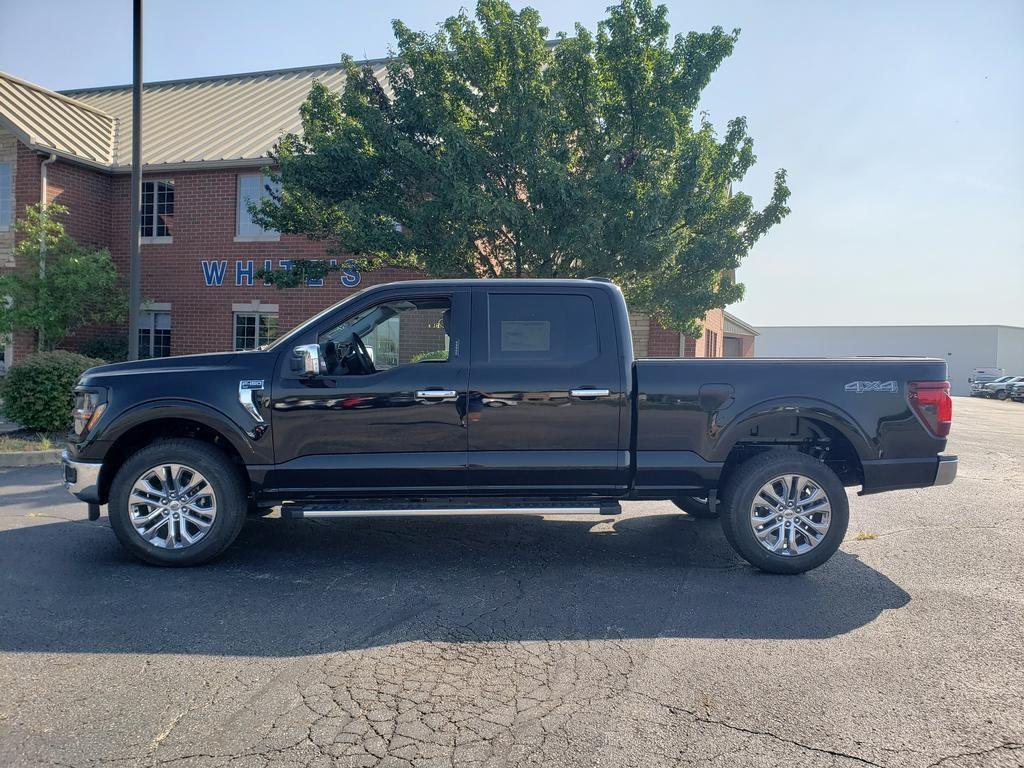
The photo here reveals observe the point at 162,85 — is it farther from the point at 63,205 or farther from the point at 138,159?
the point at 138,159

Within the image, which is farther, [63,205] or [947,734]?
[63,205]

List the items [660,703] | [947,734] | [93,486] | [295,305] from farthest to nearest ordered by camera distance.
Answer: [295,305]
[93,486]
[660,703]
[947,734]

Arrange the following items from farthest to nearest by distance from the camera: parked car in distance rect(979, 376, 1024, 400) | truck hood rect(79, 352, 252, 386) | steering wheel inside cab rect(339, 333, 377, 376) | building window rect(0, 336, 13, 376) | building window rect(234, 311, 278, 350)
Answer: parked car in distance rect(979, 376, 1024, 400) < building window rect(0, 336, 13, 376) < building window rect(234, 311, 278, 350) < steering wheel inside cab rect(339, 333, 377, 376) < truck hood rect(79, 352, 252, 386)

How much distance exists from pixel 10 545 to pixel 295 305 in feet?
38.4

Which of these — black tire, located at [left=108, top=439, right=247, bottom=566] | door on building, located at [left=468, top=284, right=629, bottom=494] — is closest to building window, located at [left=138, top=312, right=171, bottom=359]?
black tire, located at [left=108, top=439, right=247, bottom=566]

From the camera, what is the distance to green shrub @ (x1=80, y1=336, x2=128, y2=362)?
17.1 m

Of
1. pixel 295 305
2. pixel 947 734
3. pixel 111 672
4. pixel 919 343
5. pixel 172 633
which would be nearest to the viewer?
pixel 947 734

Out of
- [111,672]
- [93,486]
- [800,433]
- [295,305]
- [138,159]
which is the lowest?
[111,672]

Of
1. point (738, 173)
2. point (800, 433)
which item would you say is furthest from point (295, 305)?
point (800, 433)

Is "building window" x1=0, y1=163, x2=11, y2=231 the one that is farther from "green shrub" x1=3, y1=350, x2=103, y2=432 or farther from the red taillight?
the red taillight

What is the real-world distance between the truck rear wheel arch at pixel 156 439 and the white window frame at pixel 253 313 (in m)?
12.0

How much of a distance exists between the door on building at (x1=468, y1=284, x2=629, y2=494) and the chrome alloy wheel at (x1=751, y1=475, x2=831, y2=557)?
102cm

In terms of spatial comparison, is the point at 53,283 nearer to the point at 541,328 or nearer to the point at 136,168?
the point at 136,168

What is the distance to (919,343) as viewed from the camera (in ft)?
255
